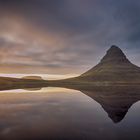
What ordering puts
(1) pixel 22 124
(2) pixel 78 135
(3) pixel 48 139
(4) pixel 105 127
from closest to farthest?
(3) pixel 48 139 → (2) pixel 78 135 → (4) pixel 105 127 → (1) pixel 22 124

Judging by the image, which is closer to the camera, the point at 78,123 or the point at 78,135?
the point at 78,135

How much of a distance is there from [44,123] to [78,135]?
5.87 m

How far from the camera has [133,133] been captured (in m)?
16.8

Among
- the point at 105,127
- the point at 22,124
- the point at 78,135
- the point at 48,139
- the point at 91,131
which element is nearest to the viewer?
the point at 48,139

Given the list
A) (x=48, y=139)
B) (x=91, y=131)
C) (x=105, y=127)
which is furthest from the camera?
(x=105, y=127)

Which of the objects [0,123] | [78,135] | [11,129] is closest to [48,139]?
[78,135]

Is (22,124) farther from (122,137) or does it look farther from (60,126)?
(122,137)

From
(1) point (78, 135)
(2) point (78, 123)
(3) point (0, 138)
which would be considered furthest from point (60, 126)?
(3) point (0, 138)

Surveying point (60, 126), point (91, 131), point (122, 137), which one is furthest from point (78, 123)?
point (122, 137)

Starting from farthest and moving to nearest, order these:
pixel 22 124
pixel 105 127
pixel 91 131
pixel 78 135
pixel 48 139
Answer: pixel 22 124
pixel 105 127
pixel 91 131
pixel 78 135
pixel 48 139

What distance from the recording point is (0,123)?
21422mm

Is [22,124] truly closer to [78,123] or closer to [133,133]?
[78,123]

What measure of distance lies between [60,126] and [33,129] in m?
2.64

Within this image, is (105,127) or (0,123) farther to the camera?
(0,123)
